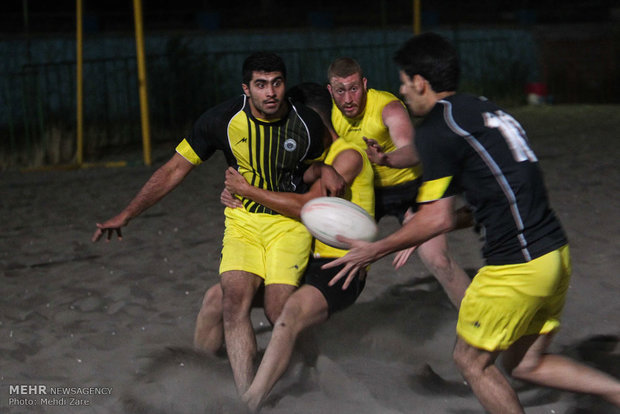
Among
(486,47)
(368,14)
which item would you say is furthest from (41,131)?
(368,14)

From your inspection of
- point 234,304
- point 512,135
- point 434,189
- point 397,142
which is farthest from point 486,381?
point 397,142

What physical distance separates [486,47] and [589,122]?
21.0ft

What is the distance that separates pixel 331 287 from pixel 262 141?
0.87 metres

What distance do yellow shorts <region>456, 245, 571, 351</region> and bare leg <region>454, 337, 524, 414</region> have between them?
0.18 ft

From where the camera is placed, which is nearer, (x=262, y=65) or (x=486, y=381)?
(x=486, y=381)

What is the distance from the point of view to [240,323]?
4.15 meters

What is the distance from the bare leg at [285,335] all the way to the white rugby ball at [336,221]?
395 millimetres

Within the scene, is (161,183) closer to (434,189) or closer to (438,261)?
(438,261)

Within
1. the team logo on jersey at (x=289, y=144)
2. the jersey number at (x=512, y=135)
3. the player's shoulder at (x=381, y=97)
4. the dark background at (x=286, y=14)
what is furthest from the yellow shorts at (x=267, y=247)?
the dark background at (x=286, y=14)

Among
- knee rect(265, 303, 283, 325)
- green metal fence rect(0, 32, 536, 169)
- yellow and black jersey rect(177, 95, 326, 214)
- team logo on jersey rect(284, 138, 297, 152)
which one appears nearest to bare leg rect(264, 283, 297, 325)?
knee rect(265, 303, 283, 325)

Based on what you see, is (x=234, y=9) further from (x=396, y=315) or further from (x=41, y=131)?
(x=396, y=315)

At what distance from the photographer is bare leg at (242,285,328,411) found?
3.83m

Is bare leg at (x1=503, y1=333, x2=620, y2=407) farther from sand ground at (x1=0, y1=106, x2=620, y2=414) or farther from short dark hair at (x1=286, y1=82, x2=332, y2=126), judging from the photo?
short dark hair at (x1=286, y1=82, x2=332, y2=126)

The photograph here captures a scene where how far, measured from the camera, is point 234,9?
1027 inches
